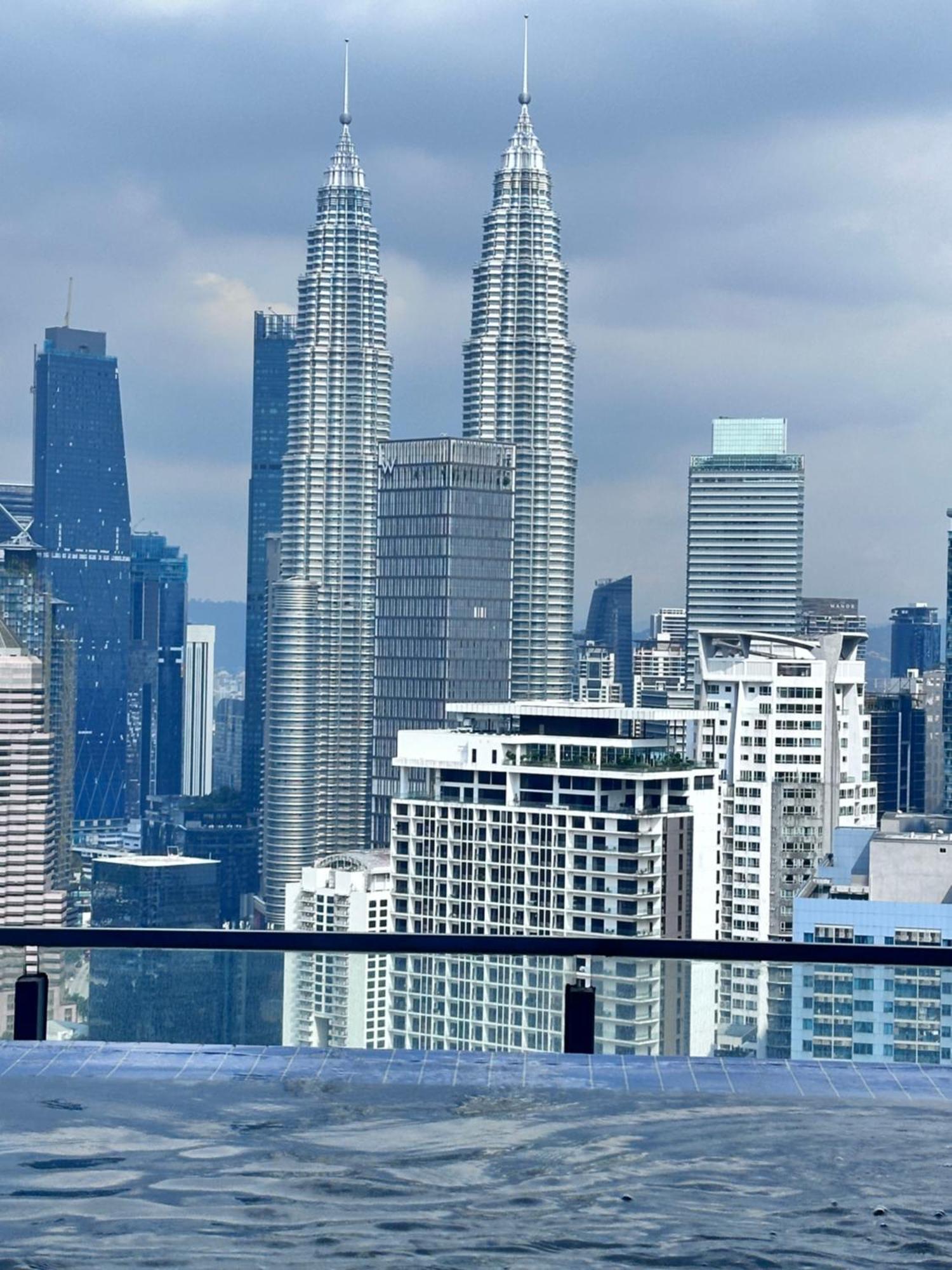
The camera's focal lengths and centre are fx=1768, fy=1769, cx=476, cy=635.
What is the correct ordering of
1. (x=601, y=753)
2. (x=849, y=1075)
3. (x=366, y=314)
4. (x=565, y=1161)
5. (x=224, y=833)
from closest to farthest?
(x=565, y=1161), (x=849, y=1075), (x=601, y=753), (x=224, y=833), (x=366, y=314)

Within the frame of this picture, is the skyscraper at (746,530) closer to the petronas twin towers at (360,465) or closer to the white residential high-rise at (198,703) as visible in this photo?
the petronas twin towers at (360,465)

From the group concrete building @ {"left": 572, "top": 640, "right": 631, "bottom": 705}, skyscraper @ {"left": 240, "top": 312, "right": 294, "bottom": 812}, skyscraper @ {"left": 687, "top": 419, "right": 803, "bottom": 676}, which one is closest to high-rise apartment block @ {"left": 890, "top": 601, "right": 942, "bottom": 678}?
concrete building @ {"left": 572, "top": 640, "right": 631, "bottom": 705}

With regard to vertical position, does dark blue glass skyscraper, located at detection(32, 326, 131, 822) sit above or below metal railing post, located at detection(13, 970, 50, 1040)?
above

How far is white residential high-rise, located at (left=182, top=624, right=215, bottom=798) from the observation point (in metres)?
106

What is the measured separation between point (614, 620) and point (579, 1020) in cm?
9863

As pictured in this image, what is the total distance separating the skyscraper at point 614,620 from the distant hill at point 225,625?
2153 centimetres

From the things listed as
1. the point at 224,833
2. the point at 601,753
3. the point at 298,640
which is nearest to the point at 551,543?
the point at 298,640

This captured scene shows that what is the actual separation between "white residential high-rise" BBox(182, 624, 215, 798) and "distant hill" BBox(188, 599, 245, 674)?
63 cm

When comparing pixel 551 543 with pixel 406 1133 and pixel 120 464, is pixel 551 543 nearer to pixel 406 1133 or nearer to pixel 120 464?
pixel 120 464

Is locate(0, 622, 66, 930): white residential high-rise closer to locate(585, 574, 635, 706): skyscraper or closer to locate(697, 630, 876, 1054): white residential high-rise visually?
locate(697, 630, 876, 1054): white residential high-rise

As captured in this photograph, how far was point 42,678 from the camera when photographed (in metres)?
78.0

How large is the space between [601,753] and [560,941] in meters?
47.3

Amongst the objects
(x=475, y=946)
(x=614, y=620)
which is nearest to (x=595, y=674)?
(x=614, y=620)

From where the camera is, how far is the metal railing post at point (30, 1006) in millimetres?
4797
